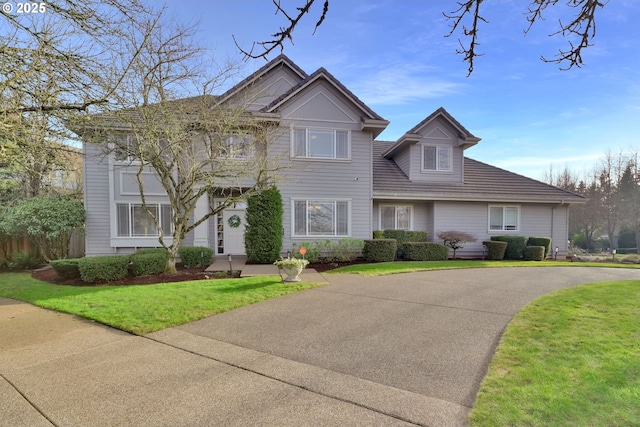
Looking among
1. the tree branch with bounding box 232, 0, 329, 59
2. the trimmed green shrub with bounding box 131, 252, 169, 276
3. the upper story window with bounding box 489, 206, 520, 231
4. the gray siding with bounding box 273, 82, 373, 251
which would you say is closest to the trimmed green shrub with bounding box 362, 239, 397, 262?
the gray siding with bounding box 273, 82, 373, 251

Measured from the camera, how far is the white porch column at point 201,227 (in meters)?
13.8

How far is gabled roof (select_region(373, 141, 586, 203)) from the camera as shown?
601 inches

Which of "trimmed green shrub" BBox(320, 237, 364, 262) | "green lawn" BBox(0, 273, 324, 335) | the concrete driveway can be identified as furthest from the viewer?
"trimmed green shrub" BBox(320, 237, 364, 262)

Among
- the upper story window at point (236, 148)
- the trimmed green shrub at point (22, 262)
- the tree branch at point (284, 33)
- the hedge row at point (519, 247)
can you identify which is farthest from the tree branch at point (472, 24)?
the trimmed green shrub at point (22, 262)

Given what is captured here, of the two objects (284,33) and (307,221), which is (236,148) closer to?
(307,221)

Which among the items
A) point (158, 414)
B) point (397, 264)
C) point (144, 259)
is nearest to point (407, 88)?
point (397, 264)

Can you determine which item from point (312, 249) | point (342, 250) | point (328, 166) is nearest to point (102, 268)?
point (312, 249)

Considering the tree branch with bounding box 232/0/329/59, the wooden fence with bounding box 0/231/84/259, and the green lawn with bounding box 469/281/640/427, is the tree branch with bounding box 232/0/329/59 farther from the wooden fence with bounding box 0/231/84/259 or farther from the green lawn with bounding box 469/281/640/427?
the wooden fence with bounding box 0/231/84/259

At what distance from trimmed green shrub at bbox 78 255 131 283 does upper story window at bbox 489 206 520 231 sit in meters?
16.9

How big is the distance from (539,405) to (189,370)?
3.82 m

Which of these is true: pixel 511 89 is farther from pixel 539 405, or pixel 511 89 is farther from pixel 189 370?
pixel 189 370

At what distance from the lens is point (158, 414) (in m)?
2.95

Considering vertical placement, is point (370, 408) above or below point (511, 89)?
below

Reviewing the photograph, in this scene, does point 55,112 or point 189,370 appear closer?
point 189,370
